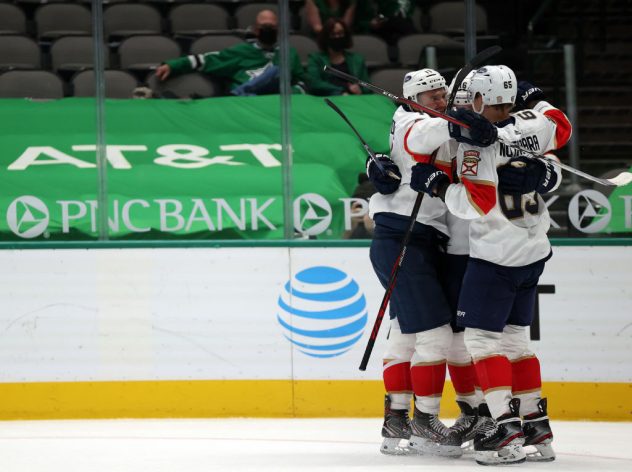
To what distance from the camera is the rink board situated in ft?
19.9

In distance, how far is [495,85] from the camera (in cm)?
462

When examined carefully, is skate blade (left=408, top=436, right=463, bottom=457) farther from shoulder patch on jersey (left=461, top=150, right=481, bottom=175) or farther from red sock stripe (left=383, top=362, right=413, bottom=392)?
shoulder patch on jersey (left=461, top=150, right=481, bottom=175)

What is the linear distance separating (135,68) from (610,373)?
2.65 m

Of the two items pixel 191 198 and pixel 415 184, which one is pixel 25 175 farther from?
pixel 415 184

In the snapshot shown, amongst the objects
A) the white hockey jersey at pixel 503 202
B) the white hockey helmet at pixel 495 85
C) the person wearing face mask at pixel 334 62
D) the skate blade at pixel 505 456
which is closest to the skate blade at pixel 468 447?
the skate blade at pixel 505 456

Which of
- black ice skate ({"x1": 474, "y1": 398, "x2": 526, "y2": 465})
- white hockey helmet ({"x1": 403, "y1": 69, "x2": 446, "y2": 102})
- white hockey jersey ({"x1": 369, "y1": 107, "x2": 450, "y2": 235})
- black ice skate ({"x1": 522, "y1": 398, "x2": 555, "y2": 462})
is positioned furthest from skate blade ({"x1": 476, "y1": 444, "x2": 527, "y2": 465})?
white hockey helmet ({"x1": 403, "y1": 69, "x2": 446, "y2": 102})

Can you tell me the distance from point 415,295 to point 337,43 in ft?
6.38

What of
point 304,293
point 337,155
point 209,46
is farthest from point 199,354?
point 209,46

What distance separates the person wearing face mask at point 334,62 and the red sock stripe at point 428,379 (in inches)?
74.6

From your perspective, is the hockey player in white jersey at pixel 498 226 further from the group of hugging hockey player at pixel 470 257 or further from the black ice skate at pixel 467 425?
the black ice skate at pixel 467 425

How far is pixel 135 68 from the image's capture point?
6.50m

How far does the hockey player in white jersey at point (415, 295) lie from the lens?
4.89 m

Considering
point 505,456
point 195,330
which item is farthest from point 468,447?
point 195,330

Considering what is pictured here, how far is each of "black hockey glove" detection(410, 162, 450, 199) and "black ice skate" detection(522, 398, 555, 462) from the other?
2.78ft
